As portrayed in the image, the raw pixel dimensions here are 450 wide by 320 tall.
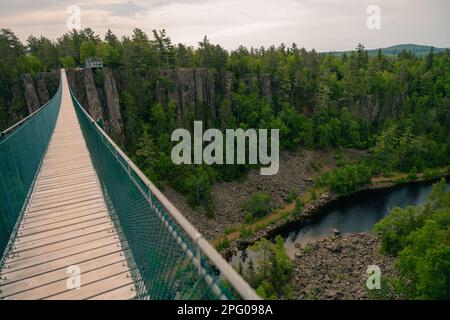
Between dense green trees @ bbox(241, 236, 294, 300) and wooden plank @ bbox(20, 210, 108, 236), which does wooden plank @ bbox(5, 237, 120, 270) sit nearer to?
wooden plank @ bbox(20, 210, 108, 236)

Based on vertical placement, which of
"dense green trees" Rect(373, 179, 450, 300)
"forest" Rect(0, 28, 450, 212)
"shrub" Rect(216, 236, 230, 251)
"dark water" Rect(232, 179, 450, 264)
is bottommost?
"dark water" Rect(232, 179, 450, 264)

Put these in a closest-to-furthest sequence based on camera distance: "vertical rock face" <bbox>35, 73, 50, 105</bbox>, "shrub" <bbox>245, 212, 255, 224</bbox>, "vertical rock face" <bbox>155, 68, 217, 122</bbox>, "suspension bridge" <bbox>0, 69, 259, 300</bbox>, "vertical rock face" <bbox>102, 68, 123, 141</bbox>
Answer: "suspension bridge" <bbox>0, 69, 259, 300</bbox>, "shrub" <bbox>245, 212, 255, 224</bbox>, "vertical rock face" <bbox>35, 73, 50, 105</bbox>, "vertical rock face" <bbox>102, 68, 123, 141</bbox>, "vertical rock face" <bbox>155, 68, 217, 122</bbox>

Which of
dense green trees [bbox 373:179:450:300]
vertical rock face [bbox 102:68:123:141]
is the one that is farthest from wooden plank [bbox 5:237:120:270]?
vertical rock face [bbox 102:68:123:141]

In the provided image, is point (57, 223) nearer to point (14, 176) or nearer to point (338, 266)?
point (14, 176)

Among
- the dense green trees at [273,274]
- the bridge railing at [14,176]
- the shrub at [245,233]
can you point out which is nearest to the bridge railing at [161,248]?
the bridge railing at [14,176]

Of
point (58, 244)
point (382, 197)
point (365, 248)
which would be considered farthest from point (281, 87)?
point (58, 244)

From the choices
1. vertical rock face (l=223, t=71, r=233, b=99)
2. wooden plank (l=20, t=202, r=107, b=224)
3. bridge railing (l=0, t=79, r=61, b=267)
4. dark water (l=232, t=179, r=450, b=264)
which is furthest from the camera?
vertical rock face (l=223, t=71, r=233, b=99)
